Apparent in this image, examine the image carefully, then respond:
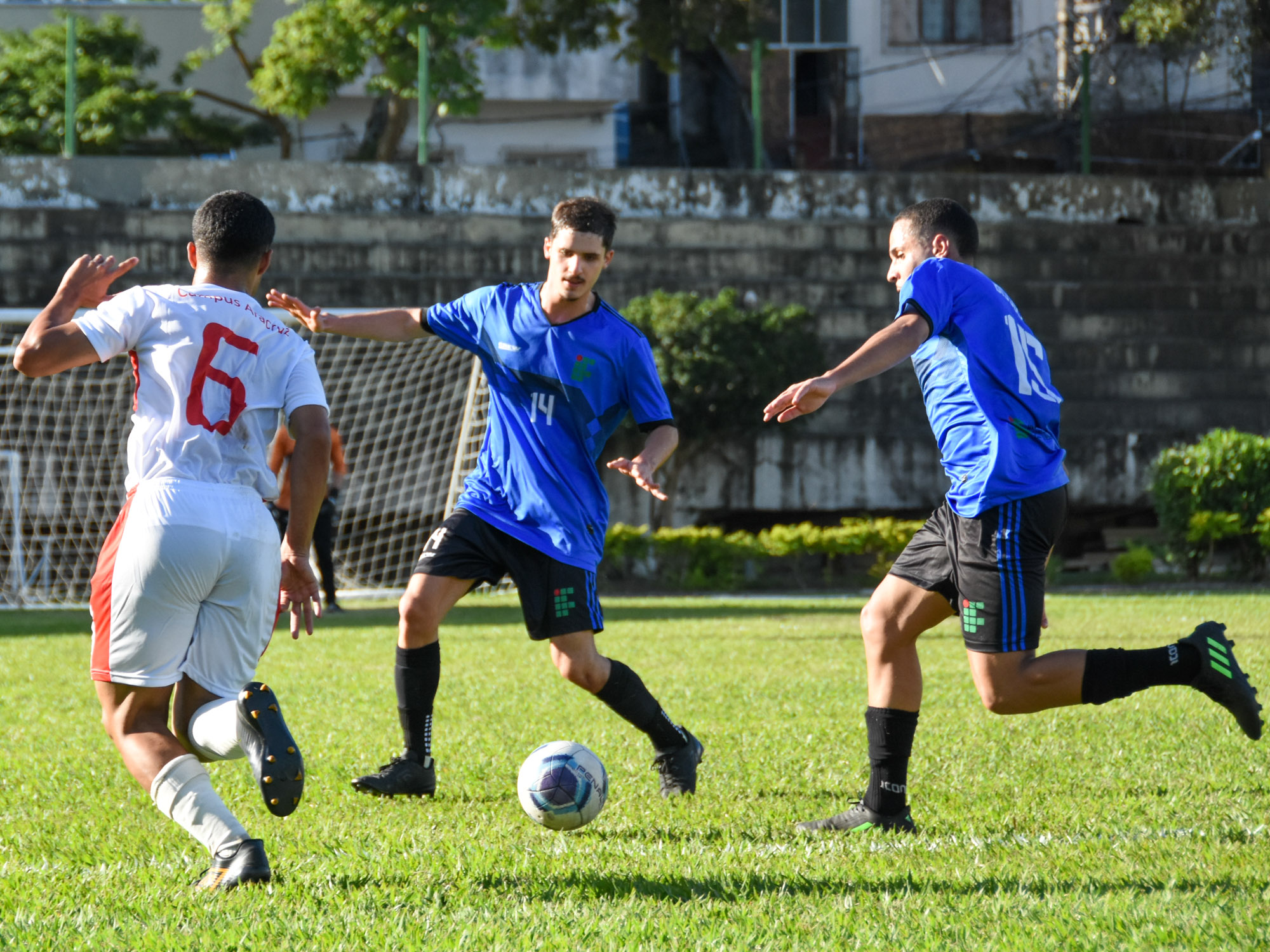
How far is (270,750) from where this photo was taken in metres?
3.25

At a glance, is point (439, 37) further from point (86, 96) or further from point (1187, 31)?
point (1187, 31)

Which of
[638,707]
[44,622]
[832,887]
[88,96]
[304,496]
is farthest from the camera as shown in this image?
[88,96]

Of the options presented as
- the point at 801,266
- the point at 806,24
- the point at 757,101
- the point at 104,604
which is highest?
the point at 806,24

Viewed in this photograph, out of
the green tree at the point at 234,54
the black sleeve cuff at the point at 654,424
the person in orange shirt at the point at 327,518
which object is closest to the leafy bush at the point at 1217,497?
the person in orange shirt at the point at 327,518

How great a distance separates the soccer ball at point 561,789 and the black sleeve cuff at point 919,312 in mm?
1754

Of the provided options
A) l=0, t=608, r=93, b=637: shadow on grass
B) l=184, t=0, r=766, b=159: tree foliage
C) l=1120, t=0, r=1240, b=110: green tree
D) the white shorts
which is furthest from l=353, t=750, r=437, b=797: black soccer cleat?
l=1120, t=0, r=1240, b=110: green tree

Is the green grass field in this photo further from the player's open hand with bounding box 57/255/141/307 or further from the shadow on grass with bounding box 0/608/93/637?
the shadow on grass with bounding box 0/608/93/637

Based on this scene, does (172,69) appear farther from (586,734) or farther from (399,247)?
(586,734)

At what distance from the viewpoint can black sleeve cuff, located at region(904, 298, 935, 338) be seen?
4156 millimetres

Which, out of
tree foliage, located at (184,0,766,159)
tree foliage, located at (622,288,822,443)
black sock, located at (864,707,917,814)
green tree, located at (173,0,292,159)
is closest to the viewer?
black sock, located at (864,707,917,814)

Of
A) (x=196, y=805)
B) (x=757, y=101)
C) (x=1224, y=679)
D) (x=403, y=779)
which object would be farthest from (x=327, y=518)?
(x=757, y=101)

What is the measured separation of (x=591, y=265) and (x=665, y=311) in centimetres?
1261

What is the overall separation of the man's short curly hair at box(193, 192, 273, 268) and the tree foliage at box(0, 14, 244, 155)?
24.1 metres

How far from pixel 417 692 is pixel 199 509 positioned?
1676mm
